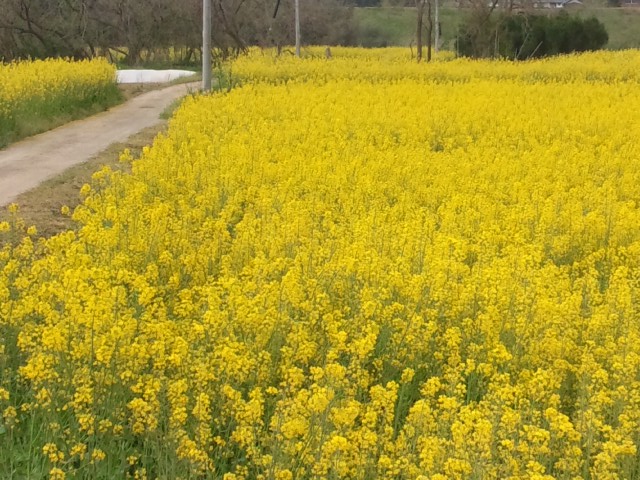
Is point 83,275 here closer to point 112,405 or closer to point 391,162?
point 112,405

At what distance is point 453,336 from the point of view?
4.63 metres

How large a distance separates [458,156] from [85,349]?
8223 mm

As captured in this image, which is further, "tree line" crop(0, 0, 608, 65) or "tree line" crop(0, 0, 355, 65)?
"tree line" crop(0, 0, 355, 65)

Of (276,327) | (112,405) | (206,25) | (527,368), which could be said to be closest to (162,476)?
(112,405)

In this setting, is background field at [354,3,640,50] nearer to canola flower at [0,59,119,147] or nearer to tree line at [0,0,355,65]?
tree line at [0,0,355,65]

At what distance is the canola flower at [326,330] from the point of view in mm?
3668

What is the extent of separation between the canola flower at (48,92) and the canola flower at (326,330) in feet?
25.2

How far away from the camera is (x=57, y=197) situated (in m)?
10.2

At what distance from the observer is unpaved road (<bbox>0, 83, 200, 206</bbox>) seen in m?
11.6

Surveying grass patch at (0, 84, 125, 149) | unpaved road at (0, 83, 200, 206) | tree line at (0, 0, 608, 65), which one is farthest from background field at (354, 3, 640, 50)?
unpaved road at (0, 83, 200, 206)

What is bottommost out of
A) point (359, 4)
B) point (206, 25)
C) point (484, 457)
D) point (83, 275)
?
point (484, 457)

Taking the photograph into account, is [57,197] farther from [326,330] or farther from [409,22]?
[409,22]

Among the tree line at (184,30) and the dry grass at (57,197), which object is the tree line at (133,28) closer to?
the tree line at (184,30)

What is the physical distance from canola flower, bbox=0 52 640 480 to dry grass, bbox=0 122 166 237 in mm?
666
